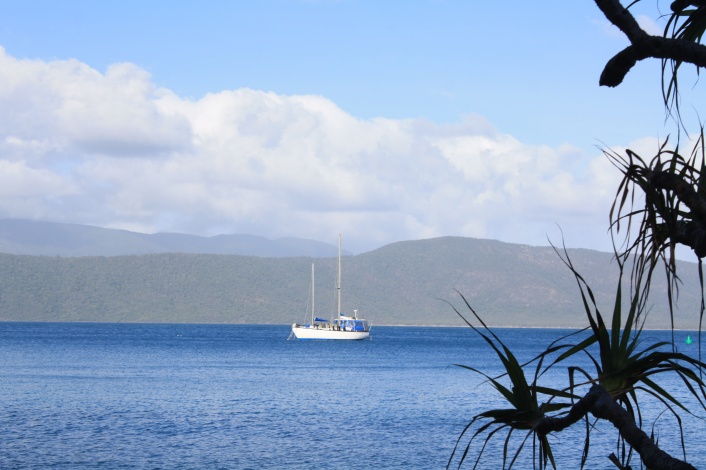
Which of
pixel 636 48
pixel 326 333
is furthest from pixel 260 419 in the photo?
pixel 326 333

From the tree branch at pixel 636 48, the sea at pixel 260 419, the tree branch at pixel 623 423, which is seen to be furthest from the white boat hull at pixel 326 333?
the tree branch at pixel 623 423

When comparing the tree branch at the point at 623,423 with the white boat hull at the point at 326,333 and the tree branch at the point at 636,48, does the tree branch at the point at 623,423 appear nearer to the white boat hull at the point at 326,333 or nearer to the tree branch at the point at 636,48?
the tree branch at the point at 636,48

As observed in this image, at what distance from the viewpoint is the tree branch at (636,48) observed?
2.83 metres

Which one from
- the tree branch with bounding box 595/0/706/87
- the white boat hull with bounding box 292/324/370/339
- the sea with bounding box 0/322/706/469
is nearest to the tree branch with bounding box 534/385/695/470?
the tree branch with bounding box 595/0/706/87

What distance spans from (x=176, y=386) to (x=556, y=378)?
2636 cm

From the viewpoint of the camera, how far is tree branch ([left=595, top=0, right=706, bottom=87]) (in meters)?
2.83

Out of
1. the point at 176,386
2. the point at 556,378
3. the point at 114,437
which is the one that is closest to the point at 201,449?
the point at 114,437

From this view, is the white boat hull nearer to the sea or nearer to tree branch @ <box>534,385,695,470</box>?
the sea

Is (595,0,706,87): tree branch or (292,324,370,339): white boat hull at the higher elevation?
(595,0,706,87): tree branch

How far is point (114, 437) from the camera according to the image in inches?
1149

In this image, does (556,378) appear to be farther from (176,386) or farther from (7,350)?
(7,350)

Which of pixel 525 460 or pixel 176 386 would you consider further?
pixel 176 386

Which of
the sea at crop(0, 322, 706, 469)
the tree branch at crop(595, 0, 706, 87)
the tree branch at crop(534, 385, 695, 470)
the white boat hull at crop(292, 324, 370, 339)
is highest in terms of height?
the tree branch at crop(595, 0, 706, 87)

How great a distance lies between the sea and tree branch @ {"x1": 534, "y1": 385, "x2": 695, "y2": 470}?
15.1ft
